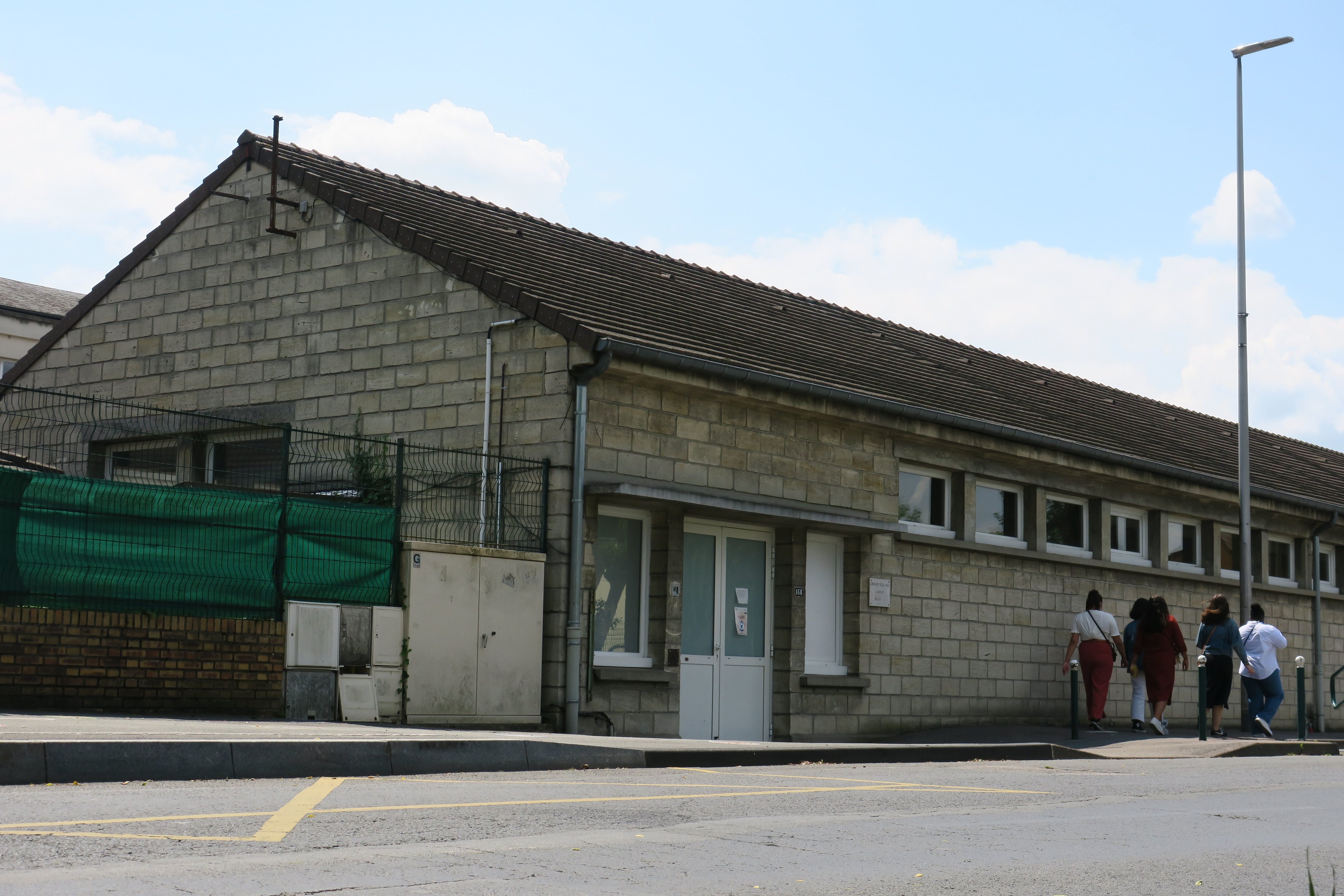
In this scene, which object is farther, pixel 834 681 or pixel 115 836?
pixel 834 681

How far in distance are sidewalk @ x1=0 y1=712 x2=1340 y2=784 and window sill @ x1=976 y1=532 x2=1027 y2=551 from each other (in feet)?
15.4

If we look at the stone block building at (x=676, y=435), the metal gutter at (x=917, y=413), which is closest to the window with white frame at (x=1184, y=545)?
the stone block building at (x=676, y=435)

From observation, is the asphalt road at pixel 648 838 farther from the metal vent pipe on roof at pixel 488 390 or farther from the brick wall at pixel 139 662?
the metal vent pipe on roof at pixel 488 390

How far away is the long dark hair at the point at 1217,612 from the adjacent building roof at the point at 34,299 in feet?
102

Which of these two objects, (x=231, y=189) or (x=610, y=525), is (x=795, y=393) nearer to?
(x=610, y=525)

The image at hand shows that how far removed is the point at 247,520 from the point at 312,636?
1171 millimetres

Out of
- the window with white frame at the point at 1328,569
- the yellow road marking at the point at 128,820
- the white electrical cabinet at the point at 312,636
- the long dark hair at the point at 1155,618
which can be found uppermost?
the window with white frame at the point at 1328,569

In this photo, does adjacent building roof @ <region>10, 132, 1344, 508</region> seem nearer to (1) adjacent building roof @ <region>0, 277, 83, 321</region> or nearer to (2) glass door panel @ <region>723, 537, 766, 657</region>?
(2) glass door panel @ <region>723, 537, 766, 657</region>

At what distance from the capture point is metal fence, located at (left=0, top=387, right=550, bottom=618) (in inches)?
484

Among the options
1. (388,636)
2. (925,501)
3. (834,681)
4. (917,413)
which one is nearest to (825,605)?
(834,681)

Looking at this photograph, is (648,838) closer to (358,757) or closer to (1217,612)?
(358,757)

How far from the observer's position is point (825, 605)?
17719 mm

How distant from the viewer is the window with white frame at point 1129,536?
73.6 feet

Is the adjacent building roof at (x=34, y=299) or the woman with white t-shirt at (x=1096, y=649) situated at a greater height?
the adjacent building roof at (x=34, y=299)
